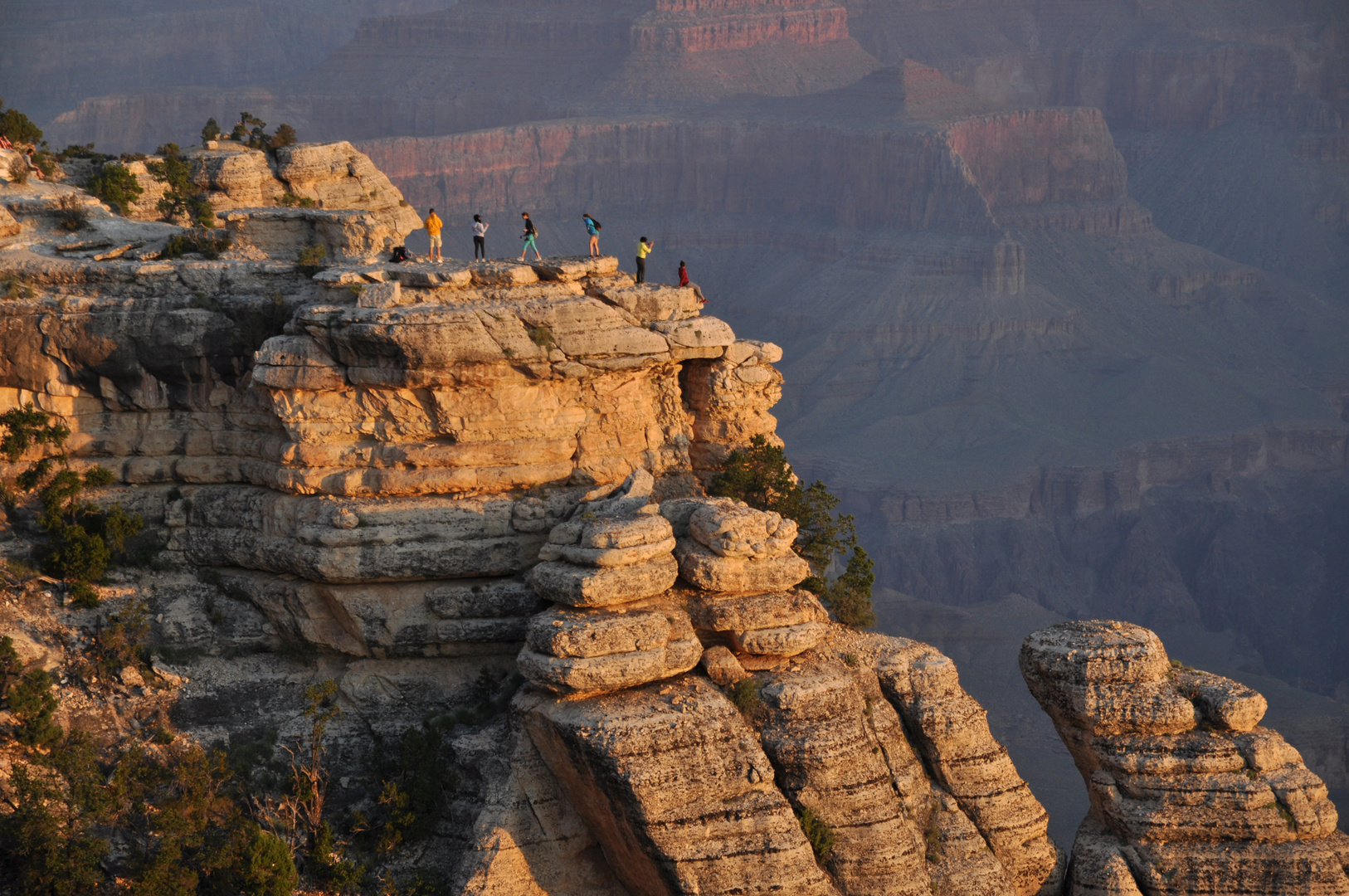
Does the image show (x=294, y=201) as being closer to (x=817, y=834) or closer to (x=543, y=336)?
(x=543, y=336)

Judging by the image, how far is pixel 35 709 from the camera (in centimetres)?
4044

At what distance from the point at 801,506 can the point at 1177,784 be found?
13.2 metres

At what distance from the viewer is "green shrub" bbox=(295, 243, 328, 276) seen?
48.8 meters

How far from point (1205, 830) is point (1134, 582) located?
11514cm

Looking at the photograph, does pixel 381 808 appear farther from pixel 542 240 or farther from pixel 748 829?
pixel 542 240

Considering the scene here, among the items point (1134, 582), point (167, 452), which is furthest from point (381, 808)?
point (1134, 582)

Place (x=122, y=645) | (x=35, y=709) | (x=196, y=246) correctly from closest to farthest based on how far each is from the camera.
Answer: (x=35, y=709) → (x=122, y=645) → (x=196, y=246)

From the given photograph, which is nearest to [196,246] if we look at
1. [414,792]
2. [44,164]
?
[44,164]

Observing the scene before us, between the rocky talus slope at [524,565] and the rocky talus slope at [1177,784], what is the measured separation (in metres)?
2.20

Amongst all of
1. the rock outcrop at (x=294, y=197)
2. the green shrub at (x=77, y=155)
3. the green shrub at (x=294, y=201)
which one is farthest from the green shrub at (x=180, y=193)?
the green shrub at (x=77, y=155)

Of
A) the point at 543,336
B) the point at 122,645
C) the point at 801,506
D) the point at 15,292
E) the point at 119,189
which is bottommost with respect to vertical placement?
the point at 122,645

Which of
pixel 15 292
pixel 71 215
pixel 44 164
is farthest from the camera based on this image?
pixel 44 164

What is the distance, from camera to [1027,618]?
127000mm

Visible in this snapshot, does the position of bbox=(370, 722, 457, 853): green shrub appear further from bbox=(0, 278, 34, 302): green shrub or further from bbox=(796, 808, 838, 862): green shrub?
bbox=(0, 278, 34, 302): green shrub
